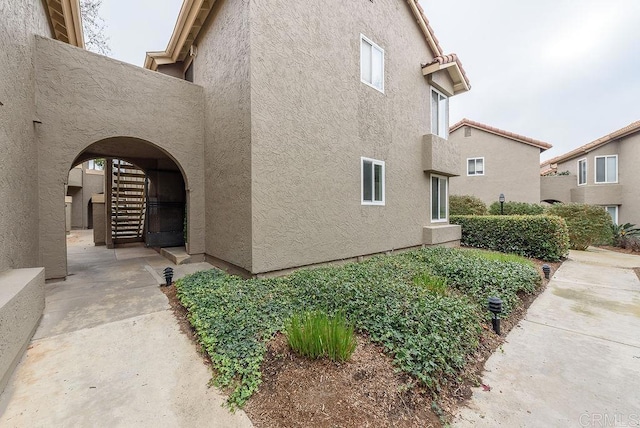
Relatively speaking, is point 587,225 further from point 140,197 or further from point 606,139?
point 140,197

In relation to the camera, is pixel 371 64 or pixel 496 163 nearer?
pixel 371 64

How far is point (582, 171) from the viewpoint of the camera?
17.2 metres

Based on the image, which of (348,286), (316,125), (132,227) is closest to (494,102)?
(316,125)

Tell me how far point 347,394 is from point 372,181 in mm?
5952

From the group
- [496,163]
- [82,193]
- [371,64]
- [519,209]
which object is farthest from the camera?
[82,193]

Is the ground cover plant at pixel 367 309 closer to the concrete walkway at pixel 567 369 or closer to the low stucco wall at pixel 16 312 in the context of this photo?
the concrete walkway at pixel 567 369

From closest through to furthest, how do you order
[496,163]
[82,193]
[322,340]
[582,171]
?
1. [322,340]
2. [582,171]
3. [496,163]
4. [82,193]

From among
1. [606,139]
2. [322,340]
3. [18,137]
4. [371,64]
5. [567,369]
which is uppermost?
[371,64]

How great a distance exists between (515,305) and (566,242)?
23.2ft

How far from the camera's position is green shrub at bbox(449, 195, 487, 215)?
1367 centimetres

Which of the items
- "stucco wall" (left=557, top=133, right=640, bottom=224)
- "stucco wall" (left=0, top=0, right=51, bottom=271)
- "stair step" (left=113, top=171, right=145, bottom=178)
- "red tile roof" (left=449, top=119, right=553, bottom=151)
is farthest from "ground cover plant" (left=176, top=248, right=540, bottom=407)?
"stucco wall" (left=557, top=133, right=640, bottom=224)

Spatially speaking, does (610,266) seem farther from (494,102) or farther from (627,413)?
(494,102)

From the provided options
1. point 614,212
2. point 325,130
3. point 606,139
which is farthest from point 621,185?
point 325,130

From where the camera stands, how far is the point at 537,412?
246 centimetres
